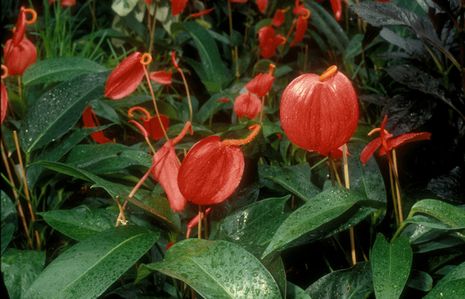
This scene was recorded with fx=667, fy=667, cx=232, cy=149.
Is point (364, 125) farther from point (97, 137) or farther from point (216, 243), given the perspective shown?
point (216, 243)

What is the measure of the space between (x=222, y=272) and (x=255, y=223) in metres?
0.16

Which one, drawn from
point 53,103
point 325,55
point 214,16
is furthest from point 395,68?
point 214,16

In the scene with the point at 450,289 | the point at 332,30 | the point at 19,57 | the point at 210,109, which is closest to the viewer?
the point at 450,289

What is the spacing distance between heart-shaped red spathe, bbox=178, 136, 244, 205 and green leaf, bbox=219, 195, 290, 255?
8 centimetres

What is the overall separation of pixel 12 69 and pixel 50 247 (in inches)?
14.6

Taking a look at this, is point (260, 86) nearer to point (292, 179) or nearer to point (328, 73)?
point (292, 179)

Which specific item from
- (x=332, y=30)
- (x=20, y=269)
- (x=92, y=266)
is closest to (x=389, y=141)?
(x=92, y=266)

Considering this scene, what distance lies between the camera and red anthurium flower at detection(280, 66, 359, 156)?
2.39 ft

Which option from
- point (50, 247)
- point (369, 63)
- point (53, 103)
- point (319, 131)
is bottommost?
point (50, 247)

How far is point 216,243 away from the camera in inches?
29.9

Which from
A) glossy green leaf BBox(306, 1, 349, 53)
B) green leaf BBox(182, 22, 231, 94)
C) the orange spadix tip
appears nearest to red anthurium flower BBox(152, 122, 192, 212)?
the orange spadix tip

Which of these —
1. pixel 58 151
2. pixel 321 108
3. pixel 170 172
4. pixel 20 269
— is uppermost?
pixel 321 108

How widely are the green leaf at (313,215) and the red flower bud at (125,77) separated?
380mm

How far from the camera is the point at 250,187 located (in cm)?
101
